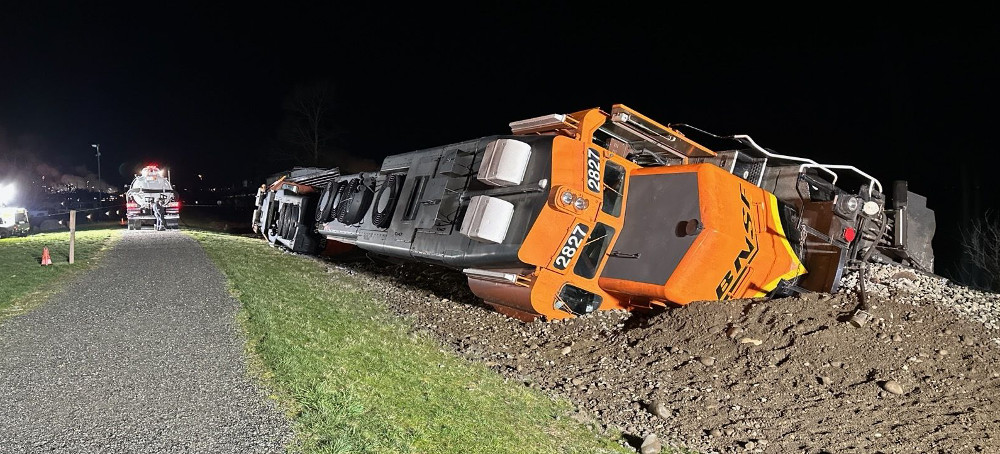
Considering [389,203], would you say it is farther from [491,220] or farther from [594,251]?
[594,251]

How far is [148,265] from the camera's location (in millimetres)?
10797

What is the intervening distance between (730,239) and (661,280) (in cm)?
88

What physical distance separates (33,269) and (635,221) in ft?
32.7

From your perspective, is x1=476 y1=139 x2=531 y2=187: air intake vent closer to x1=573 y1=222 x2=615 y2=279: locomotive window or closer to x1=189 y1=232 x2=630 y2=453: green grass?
x1=573 y1=222 x2=615 y2=279: locomotive window

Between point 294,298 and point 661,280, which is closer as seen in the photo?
point 661,280

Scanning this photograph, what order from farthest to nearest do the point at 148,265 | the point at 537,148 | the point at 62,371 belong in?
the point at 148,265, the point at 537,148, the point at 62,371

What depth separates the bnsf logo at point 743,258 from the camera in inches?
272

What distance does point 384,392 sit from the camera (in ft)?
15.6

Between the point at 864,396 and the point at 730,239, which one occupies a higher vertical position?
the point at 730,239

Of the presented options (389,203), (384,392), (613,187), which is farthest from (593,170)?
(389,203)

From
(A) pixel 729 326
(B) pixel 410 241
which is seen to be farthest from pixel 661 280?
(B) pixel 410 241

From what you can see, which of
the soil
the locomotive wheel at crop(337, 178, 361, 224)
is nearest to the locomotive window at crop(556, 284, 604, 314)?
the soil

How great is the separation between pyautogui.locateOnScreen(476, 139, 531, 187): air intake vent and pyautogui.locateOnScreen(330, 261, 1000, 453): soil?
1.92 m

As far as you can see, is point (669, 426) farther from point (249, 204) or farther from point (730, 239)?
point (249, 204)
